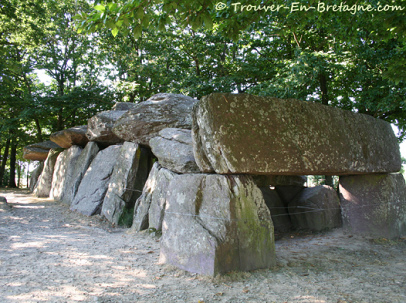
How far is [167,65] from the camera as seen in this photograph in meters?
13.0

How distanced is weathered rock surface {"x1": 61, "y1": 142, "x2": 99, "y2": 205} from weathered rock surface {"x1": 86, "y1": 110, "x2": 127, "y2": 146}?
1.01 ft

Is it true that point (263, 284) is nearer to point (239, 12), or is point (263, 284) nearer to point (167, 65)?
point (239, 12)

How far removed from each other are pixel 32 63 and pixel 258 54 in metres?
10.2

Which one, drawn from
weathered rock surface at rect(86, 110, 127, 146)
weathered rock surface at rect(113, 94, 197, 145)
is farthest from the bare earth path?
weathered rock surface at rect(86, 110, 127, 146)

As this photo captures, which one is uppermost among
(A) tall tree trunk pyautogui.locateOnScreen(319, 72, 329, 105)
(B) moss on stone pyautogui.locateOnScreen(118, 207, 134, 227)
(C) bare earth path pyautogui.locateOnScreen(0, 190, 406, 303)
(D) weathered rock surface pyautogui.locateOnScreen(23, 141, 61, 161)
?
(A) tall tree trunk pyautogui.locateOnScreen(319, 72, 329, 105)

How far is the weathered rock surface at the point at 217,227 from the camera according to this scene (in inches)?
135

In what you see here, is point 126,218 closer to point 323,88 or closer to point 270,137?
point 270,137

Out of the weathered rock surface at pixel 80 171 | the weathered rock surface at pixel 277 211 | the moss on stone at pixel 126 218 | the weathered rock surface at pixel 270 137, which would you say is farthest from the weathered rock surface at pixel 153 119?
the weathered rock surface at pixel 270 137

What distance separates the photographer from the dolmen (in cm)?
353

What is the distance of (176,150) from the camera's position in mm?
5234

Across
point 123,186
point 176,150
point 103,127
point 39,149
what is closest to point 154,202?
point 176,150

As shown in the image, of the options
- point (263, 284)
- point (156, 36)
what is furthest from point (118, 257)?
point (156, 36)

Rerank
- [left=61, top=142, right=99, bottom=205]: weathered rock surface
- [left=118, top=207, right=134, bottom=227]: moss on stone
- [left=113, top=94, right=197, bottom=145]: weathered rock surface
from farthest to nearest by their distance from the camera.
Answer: [left=61, top=142, right=99, bottom=205]: weathered rock surface
[left=113, top=94, right=197, bottom=145]: weathered rock surface
[left=118, top=207, right=134, bottom=227]: moss on stone

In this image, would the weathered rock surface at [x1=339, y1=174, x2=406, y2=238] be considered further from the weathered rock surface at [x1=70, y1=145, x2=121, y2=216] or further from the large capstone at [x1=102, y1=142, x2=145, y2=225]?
the weathered rock surface at [x1=70, y1=145, x2=121, y2=216]
